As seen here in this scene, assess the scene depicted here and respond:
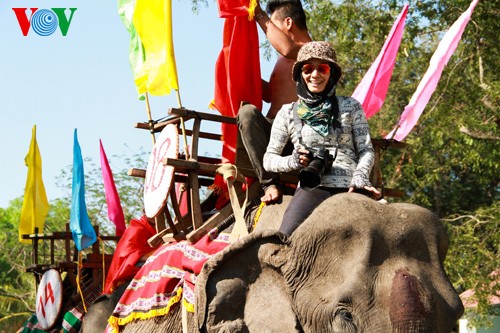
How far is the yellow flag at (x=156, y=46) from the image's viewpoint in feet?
25.6

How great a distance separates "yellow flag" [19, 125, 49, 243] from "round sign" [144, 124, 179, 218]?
6.46 meters

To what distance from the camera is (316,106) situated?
18.5 ft

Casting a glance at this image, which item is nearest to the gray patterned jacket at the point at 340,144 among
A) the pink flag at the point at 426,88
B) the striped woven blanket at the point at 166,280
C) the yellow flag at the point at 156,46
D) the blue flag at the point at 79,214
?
the striped woven blanket at the point at 166,280

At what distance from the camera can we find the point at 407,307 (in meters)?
4.39

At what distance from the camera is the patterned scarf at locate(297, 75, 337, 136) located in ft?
18.4

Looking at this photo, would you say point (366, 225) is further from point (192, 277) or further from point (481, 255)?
point (481, 255)

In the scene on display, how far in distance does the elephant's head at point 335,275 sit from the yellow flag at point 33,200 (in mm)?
8665

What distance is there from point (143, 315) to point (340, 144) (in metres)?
1.68

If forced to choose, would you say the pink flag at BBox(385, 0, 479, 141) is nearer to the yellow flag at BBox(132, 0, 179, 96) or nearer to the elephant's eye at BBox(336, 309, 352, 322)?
the yellow flag at BBox(132, 0, 179, 96)

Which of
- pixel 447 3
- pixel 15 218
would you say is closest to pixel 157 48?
pixel 447 3

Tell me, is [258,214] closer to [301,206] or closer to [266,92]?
[301,206]

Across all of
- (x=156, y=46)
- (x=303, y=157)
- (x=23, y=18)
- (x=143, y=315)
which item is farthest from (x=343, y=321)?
(x=23, y=18)

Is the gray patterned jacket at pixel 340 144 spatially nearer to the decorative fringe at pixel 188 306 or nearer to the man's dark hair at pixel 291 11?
the decorative fringe at pixel 188 306

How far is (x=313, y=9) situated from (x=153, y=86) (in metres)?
6.91
